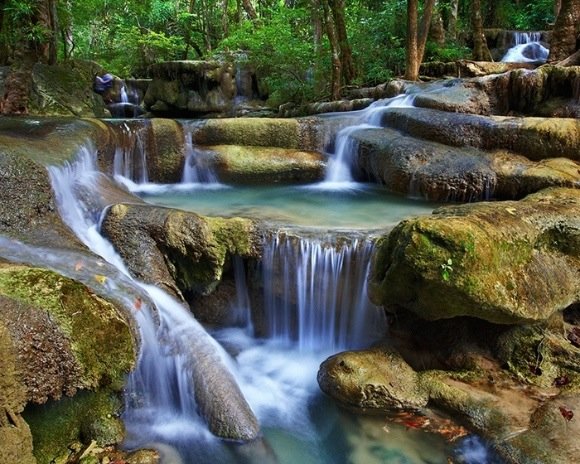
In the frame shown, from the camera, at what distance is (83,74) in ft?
44.7

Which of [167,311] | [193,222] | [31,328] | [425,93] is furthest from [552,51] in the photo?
[31,328]

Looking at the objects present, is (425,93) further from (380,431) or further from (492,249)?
(380,431)

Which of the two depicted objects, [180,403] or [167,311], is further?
[167,311]

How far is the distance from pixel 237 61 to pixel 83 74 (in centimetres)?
595

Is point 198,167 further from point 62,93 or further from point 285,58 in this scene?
point 285,58

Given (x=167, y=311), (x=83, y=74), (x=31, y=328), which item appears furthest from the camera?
(x=83, y=74)

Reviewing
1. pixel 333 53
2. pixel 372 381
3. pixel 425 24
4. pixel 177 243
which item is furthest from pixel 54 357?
pixel 425 24

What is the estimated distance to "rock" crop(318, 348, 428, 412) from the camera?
14.9 ft

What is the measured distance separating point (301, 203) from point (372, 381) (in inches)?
141

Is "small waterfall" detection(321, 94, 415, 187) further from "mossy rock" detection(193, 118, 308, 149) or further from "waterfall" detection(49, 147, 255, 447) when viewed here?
"waterfall" detection(49, 147, 255, 447)

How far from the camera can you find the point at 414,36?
12.0 meters

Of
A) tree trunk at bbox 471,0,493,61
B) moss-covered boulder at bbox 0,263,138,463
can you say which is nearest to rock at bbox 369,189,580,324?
moss-covered boulder at bbox 0,263,138,463

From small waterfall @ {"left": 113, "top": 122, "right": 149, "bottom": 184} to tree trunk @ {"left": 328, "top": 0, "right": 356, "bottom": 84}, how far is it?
250 inches

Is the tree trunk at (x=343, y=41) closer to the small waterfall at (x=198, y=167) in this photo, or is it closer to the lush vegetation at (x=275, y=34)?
the lush vegetation at (x=275, y=34)
